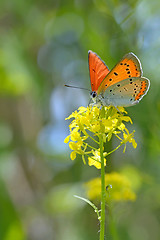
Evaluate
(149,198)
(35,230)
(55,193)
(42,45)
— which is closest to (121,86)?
(149,198)

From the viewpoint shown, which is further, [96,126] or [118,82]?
[118,82]

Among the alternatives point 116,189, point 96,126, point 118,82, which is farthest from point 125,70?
point 116,189

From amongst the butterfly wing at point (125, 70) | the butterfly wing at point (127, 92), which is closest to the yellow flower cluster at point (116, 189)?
the butterfly wing at point (127, 92)

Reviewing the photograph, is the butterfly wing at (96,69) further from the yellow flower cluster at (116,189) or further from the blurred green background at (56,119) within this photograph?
the blurred green background at (56,119)

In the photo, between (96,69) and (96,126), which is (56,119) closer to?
(96,69)

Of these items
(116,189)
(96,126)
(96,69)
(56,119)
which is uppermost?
(56,119)
